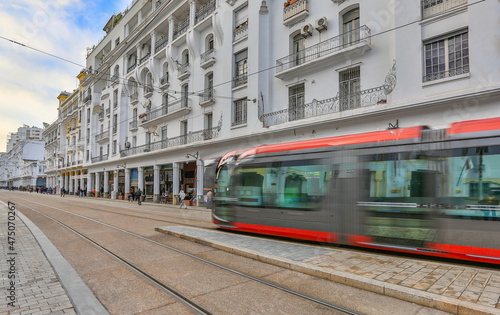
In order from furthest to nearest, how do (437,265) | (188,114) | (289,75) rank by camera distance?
(188,114) < (289,75) < (437,265)

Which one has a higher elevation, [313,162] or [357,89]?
[357,89]

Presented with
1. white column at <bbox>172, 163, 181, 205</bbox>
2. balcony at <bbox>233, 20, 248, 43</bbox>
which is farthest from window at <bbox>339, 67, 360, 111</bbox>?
white column at <bbox>172, 163, 181, 205</bbox>

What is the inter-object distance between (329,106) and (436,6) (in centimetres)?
610

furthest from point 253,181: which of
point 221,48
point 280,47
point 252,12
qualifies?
point 221,48

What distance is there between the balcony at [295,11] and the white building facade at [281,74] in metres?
0.08

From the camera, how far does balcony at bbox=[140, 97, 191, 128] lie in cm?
2509

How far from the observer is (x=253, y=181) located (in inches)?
353

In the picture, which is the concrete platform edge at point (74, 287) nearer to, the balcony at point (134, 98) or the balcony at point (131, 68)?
the balcony at point (134, 98)

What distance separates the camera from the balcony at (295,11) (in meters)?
16.8

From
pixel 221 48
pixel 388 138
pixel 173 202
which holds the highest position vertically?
pixel 221 48

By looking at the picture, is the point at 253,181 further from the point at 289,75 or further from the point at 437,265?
the point at 289,75

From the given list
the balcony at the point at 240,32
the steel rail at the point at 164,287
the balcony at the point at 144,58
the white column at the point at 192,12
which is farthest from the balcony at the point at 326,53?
the balcony at the point at 144,58

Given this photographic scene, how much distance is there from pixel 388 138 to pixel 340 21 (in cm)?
1138

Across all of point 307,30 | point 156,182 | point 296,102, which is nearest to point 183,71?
point 156,182
